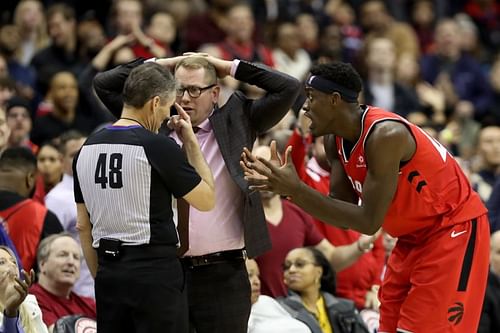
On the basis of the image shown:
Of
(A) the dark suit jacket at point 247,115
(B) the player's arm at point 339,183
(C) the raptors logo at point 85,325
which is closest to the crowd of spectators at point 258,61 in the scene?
(C) the raptors logo at point 85,325

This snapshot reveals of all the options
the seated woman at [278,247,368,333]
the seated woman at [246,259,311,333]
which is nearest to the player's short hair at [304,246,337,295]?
the seated woman at [278,247,368,333]

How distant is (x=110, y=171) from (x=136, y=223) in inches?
11.2

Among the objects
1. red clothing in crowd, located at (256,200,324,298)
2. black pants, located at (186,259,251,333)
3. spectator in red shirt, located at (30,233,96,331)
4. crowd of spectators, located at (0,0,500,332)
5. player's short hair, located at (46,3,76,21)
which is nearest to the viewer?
black pants, located at (186,259,251,333)

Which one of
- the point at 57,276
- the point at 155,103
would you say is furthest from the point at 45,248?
the point at 155,103

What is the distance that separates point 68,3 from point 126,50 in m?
2.39

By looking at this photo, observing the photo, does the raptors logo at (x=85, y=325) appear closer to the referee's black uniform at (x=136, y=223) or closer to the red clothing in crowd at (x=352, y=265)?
the referee's black uniform at (x=136, y=223)

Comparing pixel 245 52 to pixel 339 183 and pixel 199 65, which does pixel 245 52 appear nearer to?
pixel 199 65

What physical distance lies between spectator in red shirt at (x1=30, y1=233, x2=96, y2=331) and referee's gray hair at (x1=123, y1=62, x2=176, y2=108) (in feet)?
6.78

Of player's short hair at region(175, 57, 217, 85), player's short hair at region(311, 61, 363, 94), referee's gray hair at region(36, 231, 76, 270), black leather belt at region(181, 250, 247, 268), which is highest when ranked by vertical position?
player's short hair at region(175, 57, 217, 85)

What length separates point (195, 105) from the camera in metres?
5.78

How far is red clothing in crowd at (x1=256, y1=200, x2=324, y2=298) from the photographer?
25.5 ft

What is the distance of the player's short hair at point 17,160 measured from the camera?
7397 millimetres

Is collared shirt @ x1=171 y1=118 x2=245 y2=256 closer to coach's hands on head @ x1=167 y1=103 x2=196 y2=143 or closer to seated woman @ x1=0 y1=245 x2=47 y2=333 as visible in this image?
coach's hands on head @ x1=167 y1=103 x2=196 y2=143

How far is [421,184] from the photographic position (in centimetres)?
537
